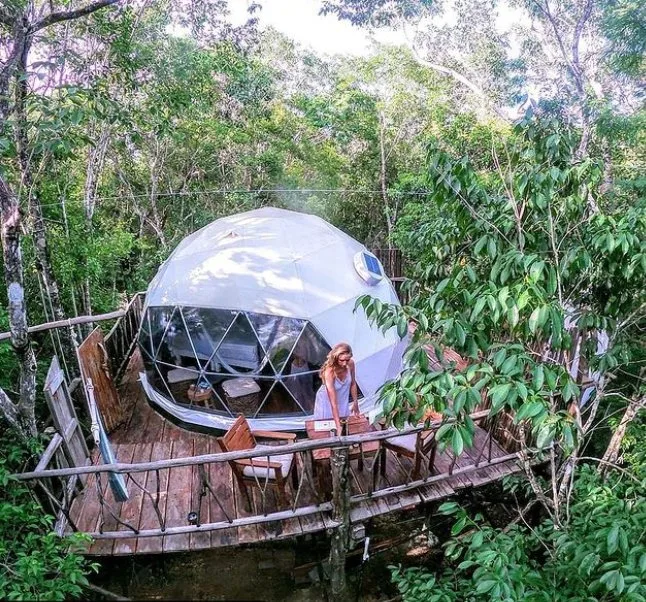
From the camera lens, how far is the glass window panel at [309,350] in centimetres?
605

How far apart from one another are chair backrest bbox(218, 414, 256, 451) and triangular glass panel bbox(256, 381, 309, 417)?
971 millimetres

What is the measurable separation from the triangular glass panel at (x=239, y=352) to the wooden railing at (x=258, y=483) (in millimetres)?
1423

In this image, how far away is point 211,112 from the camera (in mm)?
11680

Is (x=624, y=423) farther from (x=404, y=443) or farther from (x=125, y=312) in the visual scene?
(x=125, y=312)

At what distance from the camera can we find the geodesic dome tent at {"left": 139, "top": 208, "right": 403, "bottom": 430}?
6078mm

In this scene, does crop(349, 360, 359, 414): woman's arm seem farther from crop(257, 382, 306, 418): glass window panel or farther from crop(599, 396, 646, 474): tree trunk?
crop(599, 396, 646, 474): tree trunk

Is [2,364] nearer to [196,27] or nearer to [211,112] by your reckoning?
[196,27]

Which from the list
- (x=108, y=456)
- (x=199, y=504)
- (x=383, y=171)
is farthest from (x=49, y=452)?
(x=383, y=171)

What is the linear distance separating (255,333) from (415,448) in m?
2.49

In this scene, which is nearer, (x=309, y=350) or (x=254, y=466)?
(x=254, y=466)

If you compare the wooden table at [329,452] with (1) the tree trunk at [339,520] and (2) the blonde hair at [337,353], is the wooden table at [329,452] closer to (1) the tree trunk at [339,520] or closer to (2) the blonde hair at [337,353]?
(1) the tree trunk at [339,520]

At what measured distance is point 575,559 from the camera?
2.84 m

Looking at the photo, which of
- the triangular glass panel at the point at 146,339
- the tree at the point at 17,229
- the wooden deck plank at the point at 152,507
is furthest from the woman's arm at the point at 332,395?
the triangular glass panel at the point at 146,339

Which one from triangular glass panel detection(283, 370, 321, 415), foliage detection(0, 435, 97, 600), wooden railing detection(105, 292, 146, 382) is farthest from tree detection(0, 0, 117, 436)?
triangular glass panel detection(283, 370, 321, 415)
